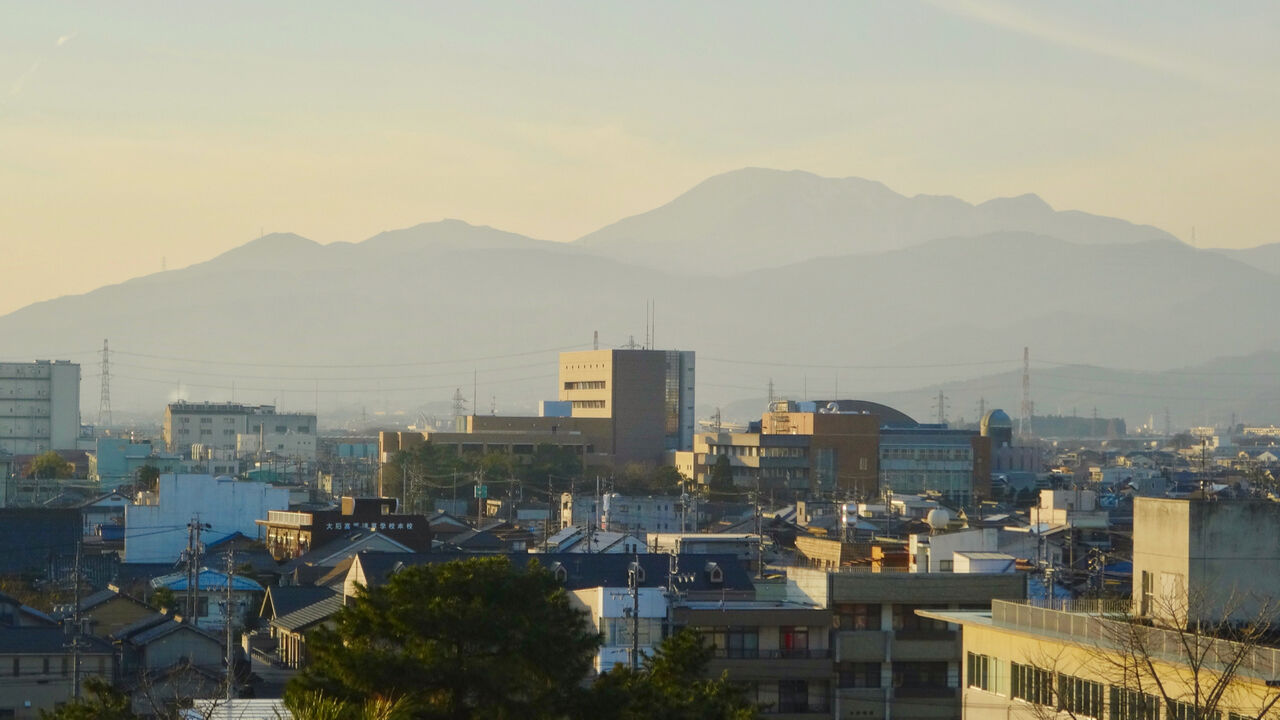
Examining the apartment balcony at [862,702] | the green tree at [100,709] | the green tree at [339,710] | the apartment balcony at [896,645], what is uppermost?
the green tree at [339,710]

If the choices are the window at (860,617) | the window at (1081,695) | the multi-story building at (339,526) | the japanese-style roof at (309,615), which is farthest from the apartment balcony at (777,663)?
the multi-story building at (339,526)

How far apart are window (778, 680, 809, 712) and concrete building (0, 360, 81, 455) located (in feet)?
319

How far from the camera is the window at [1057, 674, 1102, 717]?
1831 cm

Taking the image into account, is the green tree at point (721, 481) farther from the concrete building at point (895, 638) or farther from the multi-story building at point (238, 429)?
the multi-story building at point (238, 429)

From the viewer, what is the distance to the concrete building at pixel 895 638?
28.2 metres

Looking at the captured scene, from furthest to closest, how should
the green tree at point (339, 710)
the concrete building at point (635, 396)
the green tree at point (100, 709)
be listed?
the concrete building at point (635, 396) → the green tree at point (100, 709) → the green tree at point (339, 710)

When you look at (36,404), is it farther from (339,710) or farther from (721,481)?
(339,710)

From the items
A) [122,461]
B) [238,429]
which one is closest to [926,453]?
[122,461]

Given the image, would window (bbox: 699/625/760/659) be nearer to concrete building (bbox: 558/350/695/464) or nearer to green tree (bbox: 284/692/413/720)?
green tree (bbox: 284/692/413/720)

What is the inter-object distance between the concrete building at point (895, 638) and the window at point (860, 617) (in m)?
0.02

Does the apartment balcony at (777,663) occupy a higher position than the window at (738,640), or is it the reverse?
the window at (738,640)

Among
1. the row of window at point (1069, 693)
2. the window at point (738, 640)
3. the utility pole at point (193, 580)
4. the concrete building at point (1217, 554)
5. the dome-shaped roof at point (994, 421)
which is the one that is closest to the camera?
the row of window at point (1069, 693)

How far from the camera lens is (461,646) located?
17672 mm

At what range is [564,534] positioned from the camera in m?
52.9
